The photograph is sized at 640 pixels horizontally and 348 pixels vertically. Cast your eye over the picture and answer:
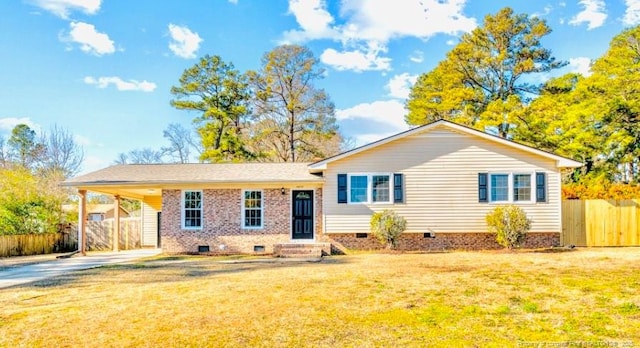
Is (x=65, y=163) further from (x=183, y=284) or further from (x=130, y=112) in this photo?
(x=183, y=284)

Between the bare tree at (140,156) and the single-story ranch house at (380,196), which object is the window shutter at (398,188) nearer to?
the single-story ranch house at (380,196)

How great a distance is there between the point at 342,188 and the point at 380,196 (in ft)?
4.52

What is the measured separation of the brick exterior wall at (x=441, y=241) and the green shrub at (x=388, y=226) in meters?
0.57

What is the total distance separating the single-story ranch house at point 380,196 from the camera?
51.6ft

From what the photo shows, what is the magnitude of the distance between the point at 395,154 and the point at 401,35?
434 inches

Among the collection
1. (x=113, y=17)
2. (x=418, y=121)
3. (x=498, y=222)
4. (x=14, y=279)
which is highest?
(x=113, y=17)

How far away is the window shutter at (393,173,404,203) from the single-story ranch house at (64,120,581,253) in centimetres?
4

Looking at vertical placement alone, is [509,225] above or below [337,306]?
above

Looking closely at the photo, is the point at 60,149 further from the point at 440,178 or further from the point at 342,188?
the point at 440,178

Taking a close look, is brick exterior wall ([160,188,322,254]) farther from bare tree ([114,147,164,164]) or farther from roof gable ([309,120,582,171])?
bare tree ([114,147,164,164])

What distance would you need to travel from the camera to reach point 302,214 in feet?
53.7

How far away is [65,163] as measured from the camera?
Result: 109ft

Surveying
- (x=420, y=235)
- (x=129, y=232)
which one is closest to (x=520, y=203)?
(x=420, y=235)

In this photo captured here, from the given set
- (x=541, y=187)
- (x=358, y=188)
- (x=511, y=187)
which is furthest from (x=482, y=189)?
(x=358, y=188)
